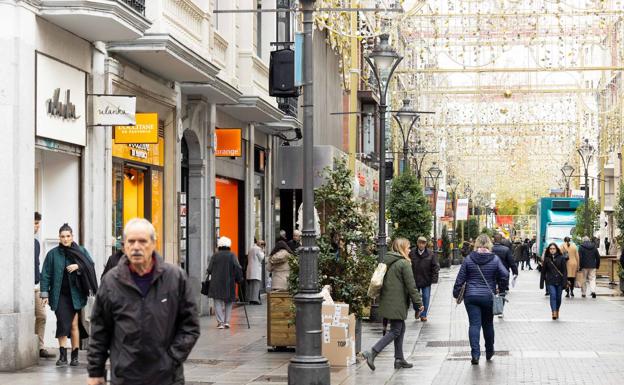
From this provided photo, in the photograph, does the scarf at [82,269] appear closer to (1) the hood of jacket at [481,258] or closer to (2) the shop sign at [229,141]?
(1) the hood of jacket at [481,258]

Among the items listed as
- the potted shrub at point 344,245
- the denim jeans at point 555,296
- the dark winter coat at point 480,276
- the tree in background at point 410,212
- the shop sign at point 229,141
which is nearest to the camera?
the dark winter coat at point 480,276

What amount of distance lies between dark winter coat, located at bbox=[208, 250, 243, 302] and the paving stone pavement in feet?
2.15

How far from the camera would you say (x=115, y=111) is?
18.8 m

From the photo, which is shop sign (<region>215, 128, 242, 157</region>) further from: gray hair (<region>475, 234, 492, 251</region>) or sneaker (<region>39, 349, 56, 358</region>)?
sneaker (<region>39, 349, 56, 358</region>)

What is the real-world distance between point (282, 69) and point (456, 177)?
2576 inches

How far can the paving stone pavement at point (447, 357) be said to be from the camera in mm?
15336

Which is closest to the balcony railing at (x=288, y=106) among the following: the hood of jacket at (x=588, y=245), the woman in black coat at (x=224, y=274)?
the hood of jacket at (x=588, y=245)

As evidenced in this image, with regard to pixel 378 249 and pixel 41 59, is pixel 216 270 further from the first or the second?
pixel 41 59

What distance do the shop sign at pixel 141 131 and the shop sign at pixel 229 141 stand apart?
Answer: 8.17 metres

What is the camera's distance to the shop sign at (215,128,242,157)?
28.5 metres

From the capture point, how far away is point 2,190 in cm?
1586

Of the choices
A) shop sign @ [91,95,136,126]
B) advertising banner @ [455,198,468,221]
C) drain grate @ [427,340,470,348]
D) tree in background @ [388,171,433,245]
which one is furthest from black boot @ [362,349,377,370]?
advertising banner @ [455,198,468,221]

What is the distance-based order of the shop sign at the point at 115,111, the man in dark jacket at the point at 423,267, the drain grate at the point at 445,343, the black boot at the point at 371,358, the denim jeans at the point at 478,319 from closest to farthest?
the black boot at the point at 371,358 < the denim jeans at the point at 478,319 < the shop sign at the point at 115,111 < the drain grate at the point at 445,343 < the man in dark jacket at the point at 423,267

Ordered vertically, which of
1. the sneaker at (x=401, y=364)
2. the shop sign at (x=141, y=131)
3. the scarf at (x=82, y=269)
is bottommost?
the sneaker at (x=401, y=364)
